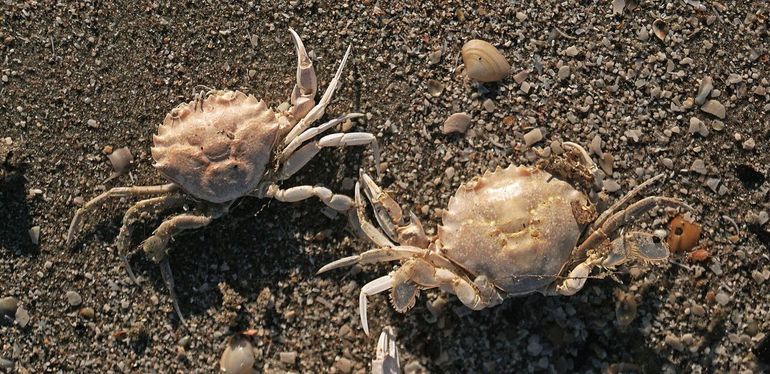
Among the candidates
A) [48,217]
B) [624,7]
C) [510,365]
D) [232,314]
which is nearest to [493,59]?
[624,7]

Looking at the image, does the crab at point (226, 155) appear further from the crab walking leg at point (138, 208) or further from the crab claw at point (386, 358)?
the crab claw at point (386, 358)

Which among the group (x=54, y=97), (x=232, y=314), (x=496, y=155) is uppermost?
(x=54, y=97)

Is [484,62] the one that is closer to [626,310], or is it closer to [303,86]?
[303,86]

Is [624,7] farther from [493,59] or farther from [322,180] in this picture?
[322,180]

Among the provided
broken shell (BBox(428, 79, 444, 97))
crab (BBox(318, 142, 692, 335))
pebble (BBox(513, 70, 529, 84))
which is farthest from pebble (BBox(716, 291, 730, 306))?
broken shell (BBox(428, 79, 444, 97))

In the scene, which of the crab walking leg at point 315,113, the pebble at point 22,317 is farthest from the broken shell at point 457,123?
the pebble at point 22,317
